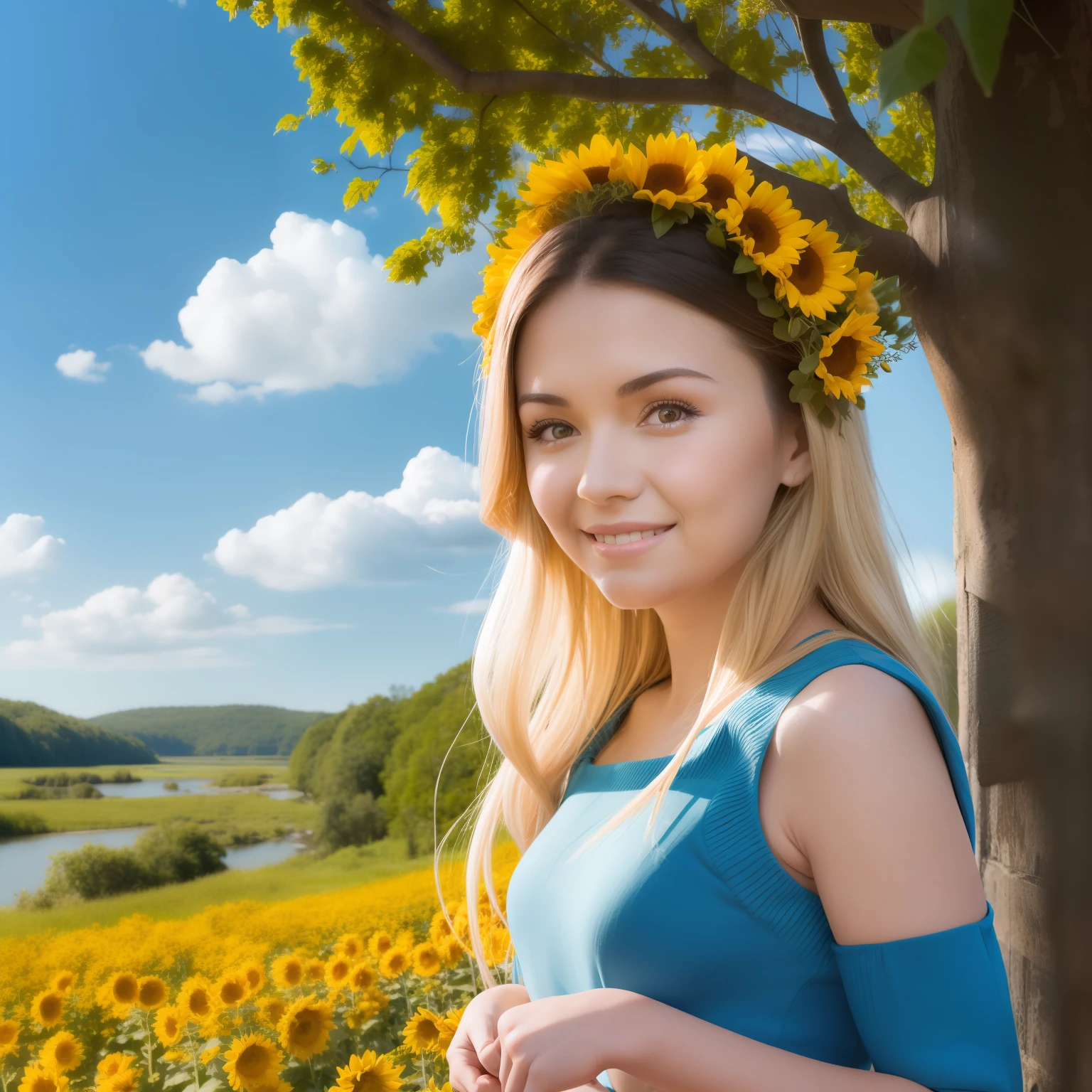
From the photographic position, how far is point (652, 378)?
1.35m

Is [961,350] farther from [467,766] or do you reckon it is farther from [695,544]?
[467,766]

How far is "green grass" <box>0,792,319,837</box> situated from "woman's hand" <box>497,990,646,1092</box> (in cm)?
486

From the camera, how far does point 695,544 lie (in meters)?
1.40

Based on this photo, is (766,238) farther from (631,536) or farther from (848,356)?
(631,536)

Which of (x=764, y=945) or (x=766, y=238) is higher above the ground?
(x=766, y=238)

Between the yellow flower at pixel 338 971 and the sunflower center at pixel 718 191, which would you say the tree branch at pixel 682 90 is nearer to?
the sunflower center at pixel 718 191

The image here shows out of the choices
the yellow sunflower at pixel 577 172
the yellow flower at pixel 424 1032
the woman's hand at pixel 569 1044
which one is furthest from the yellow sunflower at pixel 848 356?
the yellow flower at pixel 424 1032

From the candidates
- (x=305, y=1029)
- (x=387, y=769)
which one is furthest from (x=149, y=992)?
(x=387, y=769)

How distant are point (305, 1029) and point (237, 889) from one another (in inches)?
129

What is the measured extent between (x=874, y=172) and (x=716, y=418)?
1933 mm

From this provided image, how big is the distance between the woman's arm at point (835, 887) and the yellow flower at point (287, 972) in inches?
72.3

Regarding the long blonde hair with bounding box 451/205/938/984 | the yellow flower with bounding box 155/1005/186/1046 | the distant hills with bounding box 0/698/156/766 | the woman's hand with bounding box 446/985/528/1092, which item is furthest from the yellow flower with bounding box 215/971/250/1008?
the distant hills with bounding box 0/698/156/766

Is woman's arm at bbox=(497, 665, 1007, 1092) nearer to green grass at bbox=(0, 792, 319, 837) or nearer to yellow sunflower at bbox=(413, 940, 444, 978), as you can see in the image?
yellow sunflower at bbox=(413, 940, 444, 978)

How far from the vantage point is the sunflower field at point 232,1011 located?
242 centimetres
